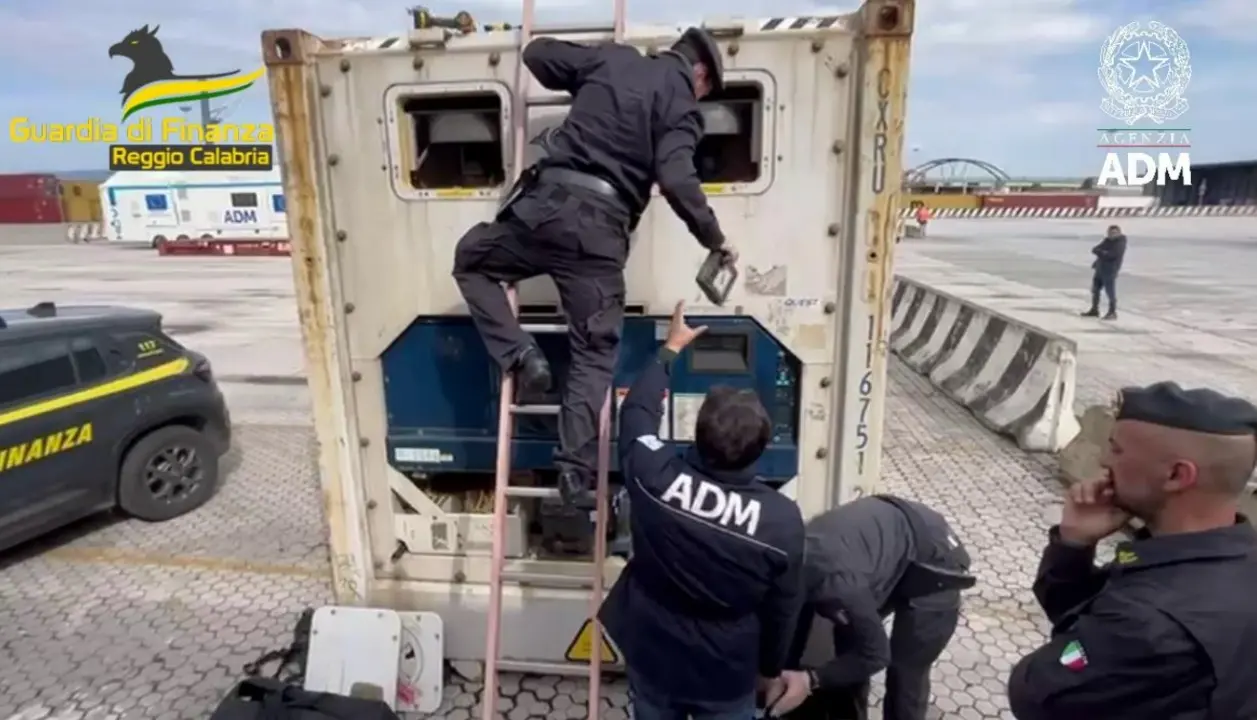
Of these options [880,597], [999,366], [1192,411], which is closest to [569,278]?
[880,597]

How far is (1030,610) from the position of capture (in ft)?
14.5

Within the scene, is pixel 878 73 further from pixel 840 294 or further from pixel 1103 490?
pixel 1103 490

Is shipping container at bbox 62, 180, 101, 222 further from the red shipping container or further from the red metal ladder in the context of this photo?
the red metal ladder

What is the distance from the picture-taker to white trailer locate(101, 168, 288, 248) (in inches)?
1070

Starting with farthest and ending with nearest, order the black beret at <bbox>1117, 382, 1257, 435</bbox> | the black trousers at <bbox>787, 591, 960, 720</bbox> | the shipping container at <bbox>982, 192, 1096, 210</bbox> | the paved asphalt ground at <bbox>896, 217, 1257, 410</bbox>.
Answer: the shipping container at <bbox>982, 192, 1096, 210</bbox> → the paved asphalt ground at <bbox>896, 217, 1257, 410</bbox> → the black trousers at <bbox>787, 591, 960, 720</bbox> → the black beret at <bbox>1117, 382, 1257, 435</bbox>

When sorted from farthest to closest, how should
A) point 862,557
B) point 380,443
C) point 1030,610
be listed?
point 1030,610 < point 380,443 < point 862,557

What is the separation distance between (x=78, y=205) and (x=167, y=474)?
51.9 metres

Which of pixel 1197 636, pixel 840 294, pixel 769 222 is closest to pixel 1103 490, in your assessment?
pixel 1197 636

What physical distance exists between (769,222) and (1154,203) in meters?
61.2

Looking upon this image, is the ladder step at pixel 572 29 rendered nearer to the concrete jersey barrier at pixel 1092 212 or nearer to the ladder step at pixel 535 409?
the ladder step at pixel 535 409

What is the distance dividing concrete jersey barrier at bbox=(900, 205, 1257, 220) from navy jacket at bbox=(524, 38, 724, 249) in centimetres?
4392

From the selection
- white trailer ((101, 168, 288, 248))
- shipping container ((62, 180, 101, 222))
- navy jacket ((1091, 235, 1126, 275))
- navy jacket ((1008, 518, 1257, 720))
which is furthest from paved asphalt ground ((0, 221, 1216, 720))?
shipping container ((62, 180, 101, 222))

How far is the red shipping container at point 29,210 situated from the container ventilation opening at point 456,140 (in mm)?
54275

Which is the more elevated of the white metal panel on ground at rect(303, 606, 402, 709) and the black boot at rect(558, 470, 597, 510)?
the black boot at rect(558, 470, 597, 510)
